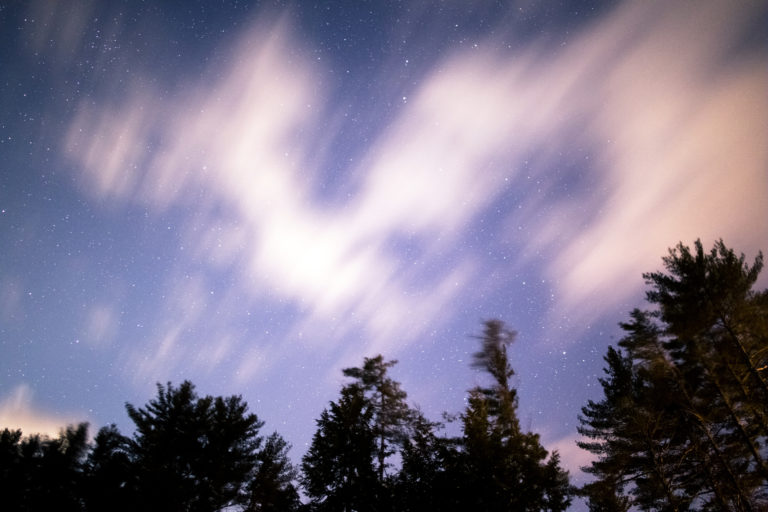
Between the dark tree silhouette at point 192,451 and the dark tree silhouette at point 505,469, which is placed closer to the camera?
the dark tree silhouette at point 505,469

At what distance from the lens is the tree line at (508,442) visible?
51.3ft

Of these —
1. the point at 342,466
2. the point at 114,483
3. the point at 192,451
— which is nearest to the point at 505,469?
the point at 342,466

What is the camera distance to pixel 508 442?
15867 mm

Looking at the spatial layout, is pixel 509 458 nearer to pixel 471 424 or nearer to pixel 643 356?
pixel 471 424

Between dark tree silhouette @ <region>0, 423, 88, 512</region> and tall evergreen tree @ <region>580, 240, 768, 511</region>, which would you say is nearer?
tall evergreen tree @ <region>580, 240, 768, 511</region>

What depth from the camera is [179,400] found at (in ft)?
74.5

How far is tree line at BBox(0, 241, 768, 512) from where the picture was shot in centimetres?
1564

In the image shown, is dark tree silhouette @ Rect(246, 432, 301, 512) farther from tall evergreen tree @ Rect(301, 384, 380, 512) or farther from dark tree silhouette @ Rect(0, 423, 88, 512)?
dark tree silhouette @ Rect(0, 423, 88, 512)

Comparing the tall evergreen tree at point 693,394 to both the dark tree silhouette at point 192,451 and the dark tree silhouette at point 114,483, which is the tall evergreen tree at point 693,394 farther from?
the dark tree silhouette at point 114,483

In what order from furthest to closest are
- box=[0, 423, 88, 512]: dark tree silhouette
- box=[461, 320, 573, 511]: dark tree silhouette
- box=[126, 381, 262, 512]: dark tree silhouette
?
box=[0, 423, 88, 512]: dark tree silhouette
box=[126, 381, 262, 512]: dark tree silhouette
box=[461, 320, 573, 511]: dark tree silhouette

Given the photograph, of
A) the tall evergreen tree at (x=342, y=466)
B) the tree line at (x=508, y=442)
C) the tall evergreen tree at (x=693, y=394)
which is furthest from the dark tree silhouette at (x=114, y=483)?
the tall evergreen tree at (x=693, y=394)

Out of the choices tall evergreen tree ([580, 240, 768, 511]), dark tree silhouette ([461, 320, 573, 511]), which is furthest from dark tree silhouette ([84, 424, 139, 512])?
tall evergreen tree ([580, 240, 768, 511])

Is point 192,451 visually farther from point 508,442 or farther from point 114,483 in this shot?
point 508,442

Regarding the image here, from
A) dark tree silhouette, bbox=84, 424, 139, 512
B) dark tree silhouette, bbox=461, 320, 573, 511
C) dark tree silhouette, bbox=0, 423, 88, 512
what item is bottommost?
dark tree silhouette, bbox=461, 320, 573, 511
